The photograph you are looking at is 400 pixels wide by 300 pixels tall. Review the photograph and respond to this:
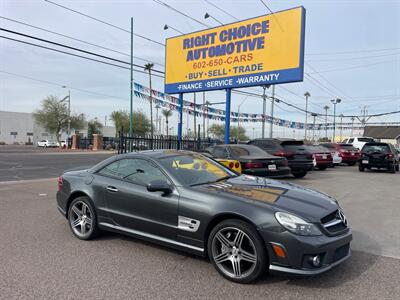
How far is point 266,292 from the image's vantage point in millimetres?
3463

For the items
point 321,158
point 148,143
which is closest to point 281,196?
point 148,143

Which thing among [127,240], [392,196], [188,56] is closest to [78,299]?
[127,240]

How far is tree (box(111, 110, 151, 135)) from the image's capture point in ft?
225

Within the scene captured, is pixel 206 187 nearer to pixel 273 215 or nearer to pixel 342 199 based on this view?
pixel 273 215

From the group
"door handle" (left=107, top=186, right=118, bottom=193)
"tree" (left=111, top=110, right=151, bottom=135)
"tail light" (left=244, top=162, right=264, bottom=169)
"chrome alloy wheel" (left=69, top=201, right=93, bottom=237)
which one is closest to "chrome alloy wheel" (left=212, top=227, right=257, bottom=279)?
Answer: "door handle" (left=107, top=186, right=118, bottom=193)

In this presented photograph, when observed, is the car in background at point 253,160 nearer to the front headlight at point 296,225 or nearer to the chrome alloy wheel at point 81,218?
the chrome alloy wheel at point 81,218

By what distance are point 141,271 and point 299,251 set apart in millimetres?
1808

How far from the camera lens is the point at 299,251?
338 cm

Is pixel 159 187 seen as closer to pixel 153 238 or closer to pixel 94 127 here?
pixel 153 238

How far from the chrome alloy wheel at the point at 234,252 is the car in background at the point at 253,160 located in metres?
6.55

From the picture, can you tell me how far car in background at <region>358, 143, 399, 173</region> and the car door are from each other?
14.9m

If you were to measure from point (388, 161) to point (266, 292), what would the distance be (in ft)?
51.0

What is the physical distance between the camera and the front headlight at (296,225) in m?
3.47

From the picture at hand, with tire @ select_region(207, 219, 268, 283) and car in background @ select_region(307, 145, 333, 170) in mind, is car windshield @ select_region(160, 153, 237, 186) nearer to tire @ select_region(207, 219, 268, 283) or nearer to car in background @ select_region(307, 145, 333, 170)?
tire @ select_region(207, 219, 268, 283)
